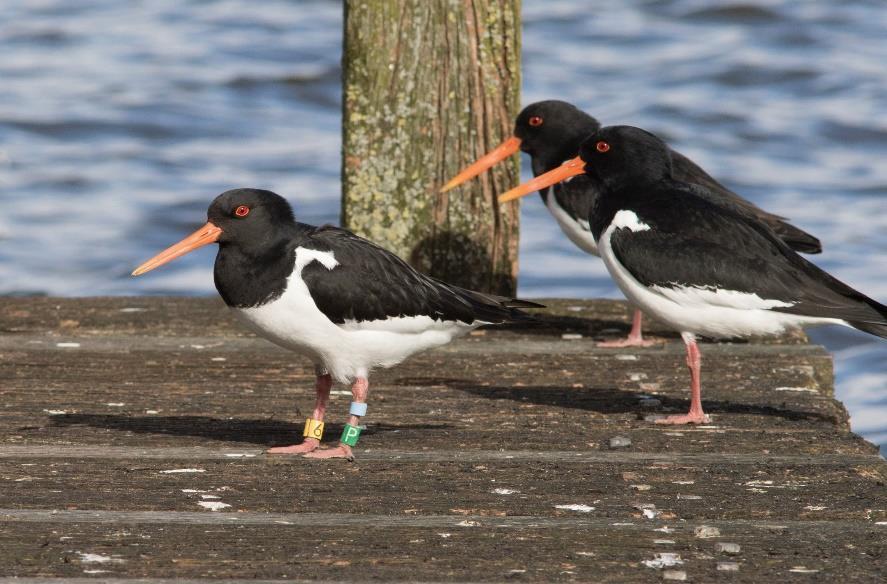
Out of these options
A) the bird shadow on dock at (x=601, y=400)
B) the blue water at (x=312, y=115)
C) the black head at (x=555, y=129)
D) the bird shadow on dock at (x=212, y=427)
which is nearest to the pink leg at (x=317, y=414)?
the bird shadow on dock at (x=212, y=427)

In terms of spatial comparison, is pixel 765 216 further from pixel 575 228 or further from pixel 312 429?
pixel 312 429

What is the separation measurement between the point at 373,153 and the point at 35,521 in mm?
3226

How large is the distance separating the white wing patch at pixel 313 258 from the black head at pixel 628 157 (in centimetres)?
167

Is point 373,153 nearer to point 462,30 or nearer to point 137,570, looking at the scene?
point 462,30

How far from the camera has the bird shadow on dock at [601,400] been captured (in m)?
5.34

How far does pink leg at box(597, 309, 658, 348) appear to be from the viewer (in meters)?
6.40

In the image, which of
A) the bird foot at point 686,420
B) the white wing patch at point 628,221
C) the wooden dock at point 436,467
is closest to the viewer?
the wooden dock at point 436,467

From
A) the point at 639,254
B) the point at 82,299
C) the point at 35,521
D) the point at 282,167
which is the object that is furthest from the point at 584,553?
the point at 282,167

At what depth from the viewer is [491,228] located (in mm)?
6980

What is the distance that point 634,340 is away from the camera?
256 inches

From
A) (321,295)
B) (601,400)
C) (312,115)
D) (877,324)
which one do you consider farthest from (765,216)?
(312,115)

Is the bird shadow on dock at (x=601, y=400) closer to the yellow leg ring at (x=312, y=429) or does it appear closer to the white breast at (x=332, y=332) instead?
the white breast at (x=332, y=332)

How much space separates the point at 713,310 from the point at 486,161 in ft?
5.85

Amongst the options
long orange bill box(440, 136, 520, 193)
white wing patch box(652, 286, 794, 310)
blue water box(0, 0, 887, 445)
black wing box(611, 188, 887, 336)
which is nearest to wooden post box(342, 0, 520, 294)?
long orange bill box(440, 136, 520, 193)
